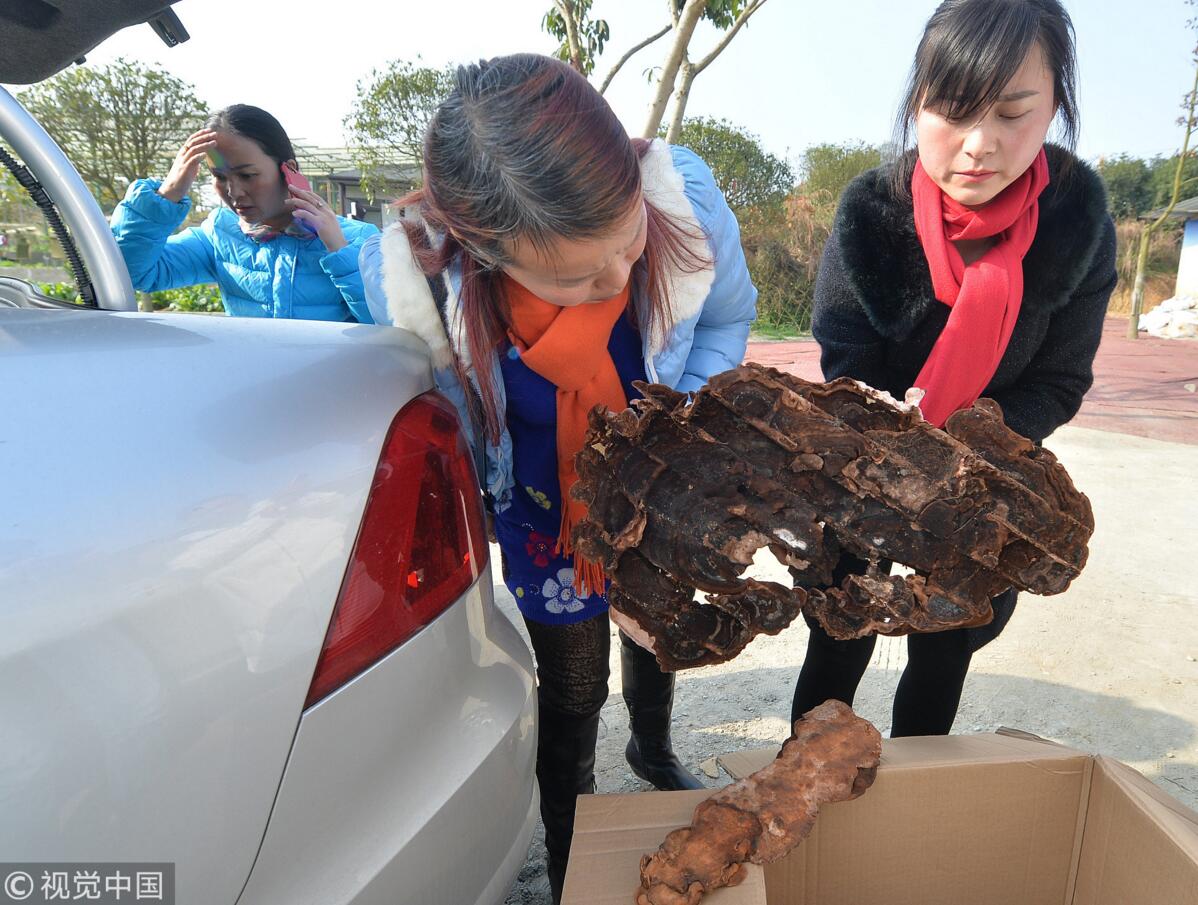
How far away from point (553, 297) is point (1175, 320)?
73.4 ft

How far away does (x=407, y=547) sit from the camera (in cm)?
100

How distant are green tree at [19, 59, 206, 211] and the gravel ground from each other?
8.22 m

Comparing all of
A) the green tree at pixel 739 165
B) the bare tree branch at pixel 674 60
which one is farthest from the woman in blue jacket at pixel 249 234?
the green tree at pixel 739 165

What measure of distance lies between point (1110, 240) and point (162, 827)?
6.13ft

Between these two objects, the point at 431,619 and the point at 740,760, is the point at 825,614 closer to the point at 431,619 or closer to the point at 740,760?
the point at 740,760

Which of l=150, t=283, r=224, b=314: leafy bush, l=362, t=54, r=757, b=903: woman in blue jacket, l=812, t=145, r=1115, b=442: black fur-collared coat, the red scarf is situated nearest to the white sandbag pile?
l=150, t=283, r=224, b=314: leafy bush

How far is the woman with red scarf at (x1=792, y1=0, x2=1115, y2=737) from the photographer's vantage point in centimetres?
137

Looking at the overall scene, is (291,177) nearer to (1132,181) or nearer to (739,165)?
(739,165)

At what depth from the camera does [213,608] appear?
78cm

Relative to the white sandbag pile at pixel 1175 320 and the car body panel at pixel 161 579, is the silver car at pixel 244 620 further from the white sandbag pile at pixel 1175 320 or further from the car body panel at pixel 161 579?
the white sandbag pile at pixel 1175 320

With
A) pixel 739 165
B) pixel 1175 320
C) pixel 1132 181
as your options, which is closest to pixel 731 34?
pixel 739 165

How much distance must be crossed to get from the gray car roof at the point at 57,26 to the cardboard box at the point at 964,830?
173 cm

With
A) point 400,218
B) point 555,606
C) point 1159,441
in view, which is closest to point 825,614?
point 555,606

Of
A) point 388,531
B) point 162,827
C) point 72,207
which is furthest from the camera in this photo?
point 72,207
